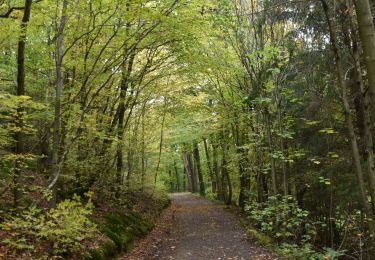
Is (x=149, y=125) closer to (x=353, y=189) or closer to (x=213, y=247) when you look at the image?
(x=213, y=247)

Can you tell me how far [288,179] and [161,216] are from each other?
793 cm

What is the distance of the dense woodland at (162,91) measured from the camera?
6.74 m

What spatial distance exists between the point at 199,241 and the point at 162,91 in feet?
26.7

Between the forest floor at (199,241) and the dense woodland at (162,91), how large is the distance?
1.02m

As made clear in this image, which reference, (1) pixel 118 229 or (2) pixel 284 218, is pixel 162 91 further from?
(2) pixel 284 218

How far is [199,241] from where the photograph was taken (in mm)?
11594

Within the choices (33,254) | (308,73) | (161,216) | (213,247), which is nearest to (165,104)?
(161,216)

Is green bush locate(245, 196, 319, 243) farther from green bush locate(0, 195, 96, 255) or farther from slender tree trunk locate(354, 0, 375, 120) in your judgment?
slender tree trunk locate(354, 0, 375, 120)

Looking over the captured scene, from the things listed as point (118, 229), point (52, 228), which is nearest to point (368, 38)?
point (52, 228)

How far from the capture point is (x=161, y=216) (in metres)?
18.4

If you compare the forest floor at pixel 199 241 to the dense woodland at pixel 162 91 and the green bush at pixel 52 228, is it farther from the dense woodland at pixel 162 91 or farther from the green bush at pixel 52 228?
the green bush at pixel 52 228

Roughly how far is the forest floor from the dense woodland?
1.02 meters

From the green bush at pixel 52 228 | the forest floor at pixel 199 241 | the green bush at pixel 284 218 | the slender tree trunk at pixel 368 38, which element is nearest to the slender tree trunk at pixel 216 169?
the forest floor at pixel 199 241

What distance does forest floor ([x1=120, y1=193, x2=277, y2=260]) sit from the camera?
9.44 m
